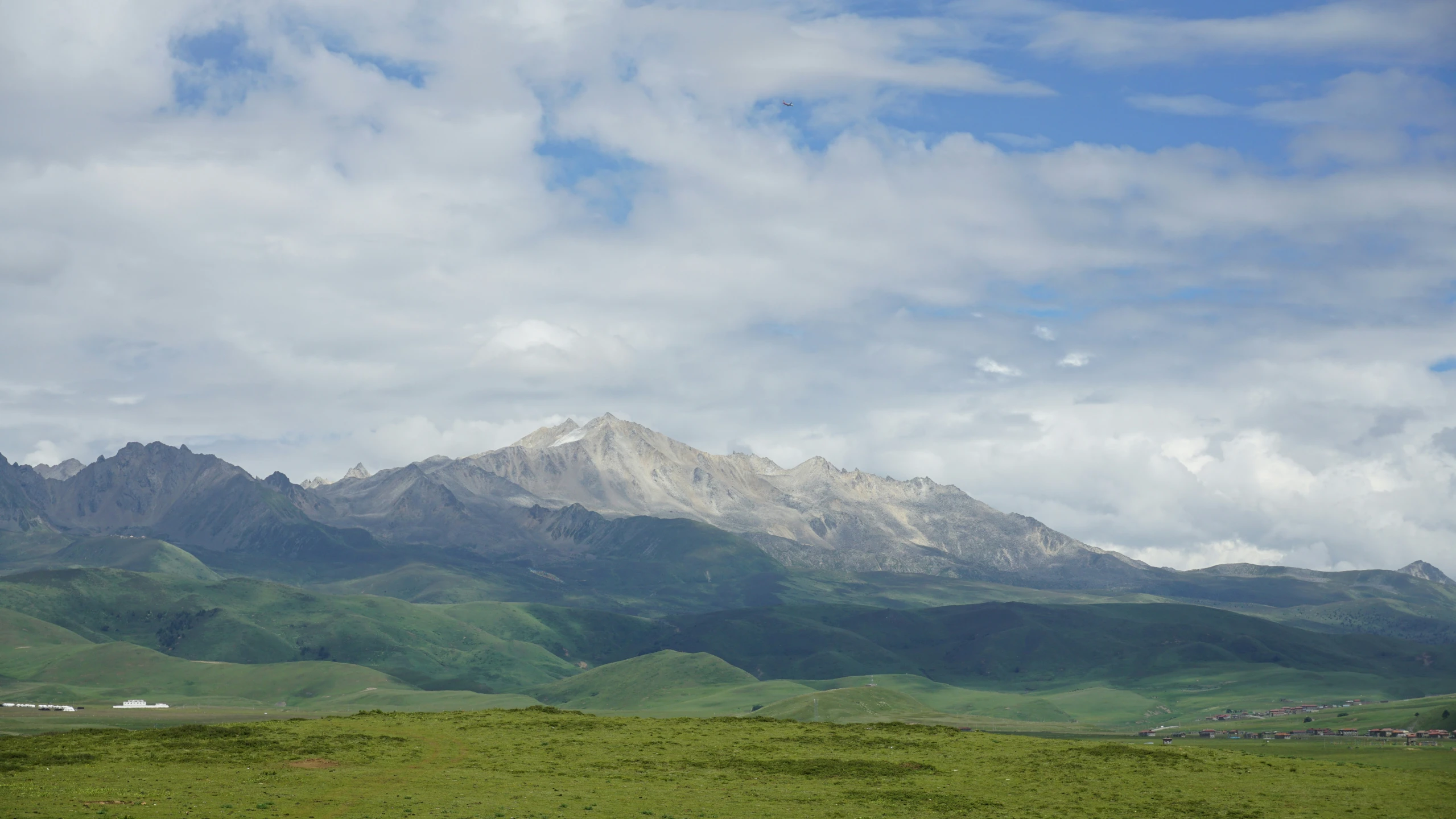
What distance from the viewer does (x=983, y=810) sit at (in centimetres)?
10112

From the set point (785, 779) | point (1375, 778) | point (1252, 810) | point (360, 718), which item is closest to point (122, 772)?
point (360, 718)

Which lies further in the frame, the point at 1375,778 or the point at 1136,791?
the point at 1375,778

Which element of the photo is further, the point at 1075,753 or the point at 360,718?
the point at 360,718

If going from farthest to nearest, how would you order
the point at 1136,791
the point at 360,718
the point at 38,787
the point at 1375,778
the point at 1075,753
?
the point at 360,718 < the point at 1075,753 < the point at 1375,778 < the point at 1136,791 < the point at 38,787

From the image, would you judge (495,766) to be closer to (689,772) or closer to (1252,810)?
(689,772)

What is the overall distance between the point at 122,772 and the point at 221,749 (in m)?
13.5

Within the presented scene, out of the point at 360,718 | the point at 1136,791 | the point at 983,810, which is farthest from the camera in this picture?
the point at 360,718

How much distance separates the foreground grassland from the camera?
95.9 m

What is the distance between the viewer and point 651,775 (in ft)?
371

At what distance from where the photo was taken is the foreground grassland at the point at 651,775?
315ft

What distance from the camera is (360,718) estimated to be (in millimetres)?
141375

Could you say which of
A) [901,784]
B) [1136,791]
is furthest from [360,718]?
[1136,791]

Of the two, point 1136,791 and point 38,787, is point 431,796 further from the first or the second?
point 1136,791

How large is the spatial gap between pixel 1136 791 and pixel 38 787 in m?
89.6
